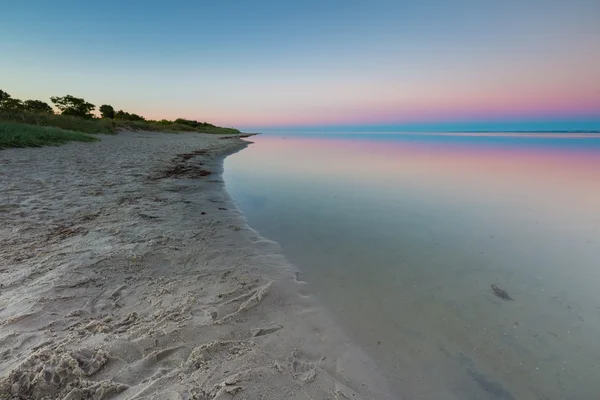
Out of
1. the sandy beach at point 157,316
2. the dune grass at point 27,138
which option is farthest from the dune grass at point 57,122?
the sandy beach at point 157,316

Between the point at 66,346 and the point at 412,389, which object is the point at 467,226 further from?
the point at 66,346

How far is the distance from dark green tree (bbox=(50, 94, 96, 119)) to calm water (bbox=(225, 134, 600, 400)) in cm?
6156

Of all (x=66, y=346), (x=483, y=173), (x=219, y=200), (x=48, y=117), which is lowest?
(x=483, y=173)

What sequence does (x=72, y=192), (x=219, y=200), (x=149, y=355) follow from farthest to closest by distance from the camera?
(x=219, y=200), (x=72, y=192), (x=149, y=355)

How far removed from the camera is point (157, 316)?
105 inches

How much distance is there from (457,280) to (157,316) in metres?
3.89

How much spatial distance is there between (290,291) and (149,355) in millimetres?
1648

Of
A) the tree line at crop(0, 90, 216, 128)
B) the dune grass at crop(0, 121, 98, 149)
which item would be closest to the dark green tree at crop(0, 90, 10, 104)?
the tree line at crop(0, 90, 216, 128)

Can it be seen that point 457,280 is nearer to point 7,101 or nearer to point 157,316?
point 157,316

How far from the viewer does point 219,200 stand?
7602mm

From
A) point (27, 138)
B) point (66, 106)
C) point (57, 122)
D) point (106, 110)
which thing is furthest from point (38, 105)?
point (27, 138)

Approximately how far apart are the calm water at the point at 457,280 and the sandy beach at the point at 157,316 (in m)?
0.48

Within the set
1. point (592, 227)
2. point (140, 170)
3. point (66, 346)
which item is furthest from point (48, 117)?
point (592, 227)

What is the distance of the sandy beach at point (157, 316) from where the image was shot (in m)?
1.96
